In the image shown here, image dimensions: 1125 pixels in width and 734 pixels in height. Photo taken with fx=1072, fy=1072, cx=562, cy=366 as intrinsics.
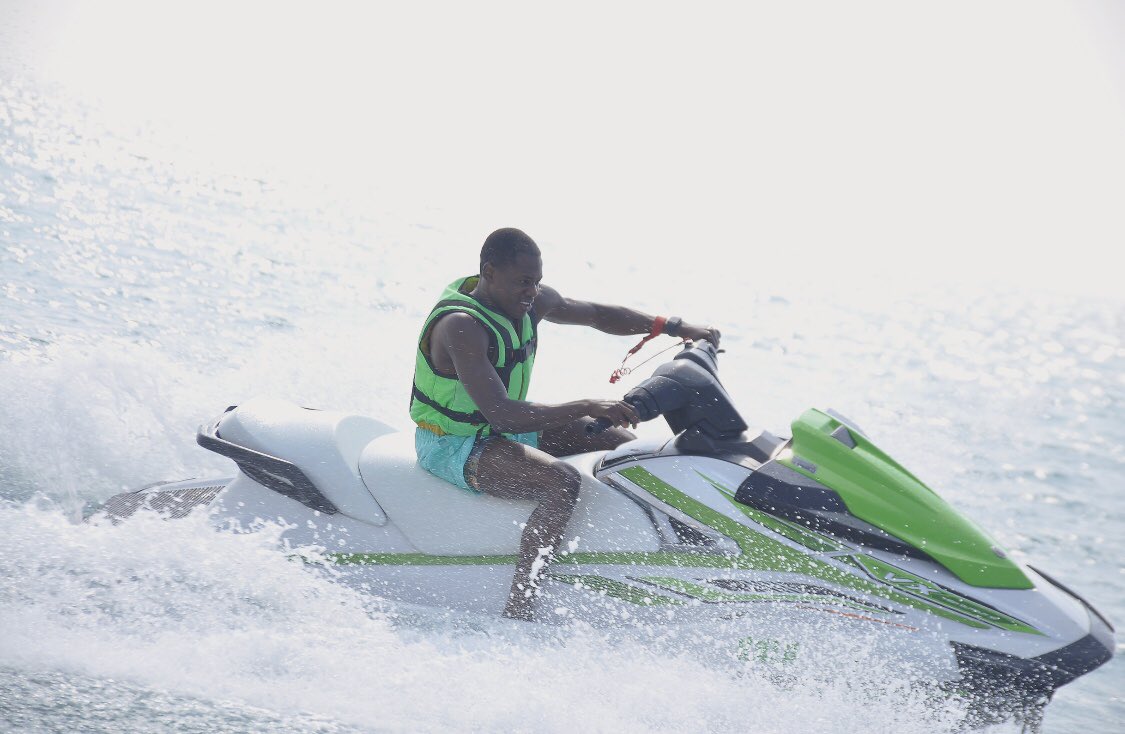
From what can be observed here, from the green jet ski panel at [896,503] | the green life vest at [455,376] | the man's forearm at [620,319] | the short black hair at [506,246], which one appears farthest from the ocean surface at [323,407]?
the man's forearm at [620,319]

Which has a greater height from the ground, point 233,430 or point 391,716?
point 233,430

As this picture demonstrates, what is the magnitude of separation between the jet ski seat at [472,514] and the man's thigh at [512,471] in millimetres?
71

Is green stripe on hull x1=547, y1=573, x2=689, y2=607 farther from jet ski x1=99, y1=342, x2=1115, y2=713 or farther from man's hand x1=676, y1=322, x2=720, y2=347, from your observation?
man's hand x1=676, y1=322, x2=720, y2=347

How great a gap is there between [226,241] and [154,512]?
23.7ft

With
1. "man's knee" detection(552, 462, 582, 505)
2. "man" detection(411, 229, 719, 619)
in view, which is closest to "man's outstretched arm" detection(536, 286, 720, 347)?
"man" detection(411, 229, 719, 619)

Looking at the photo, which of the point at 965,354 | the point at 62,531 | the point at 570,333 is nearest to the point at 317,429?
the point at 62,531

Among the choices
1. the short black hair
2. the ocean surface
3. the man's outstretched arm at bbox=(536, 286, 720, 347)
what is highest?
the short black hair

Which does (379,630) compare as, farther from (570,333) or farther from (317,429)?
(570,333)

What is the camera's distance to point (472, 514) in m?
3.68

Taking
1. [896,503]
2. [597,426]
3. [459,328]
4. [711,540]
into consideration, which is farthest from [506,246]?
[896,503]

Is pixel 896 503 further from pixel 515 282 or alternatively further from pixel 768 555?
pixel 515 282

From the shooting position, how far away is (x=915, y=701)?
3205mm

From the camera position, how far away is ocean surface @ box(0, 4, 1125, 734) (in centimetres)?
329

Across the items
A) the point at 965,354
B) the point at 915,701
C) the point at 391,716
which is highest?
the point at 965,354
